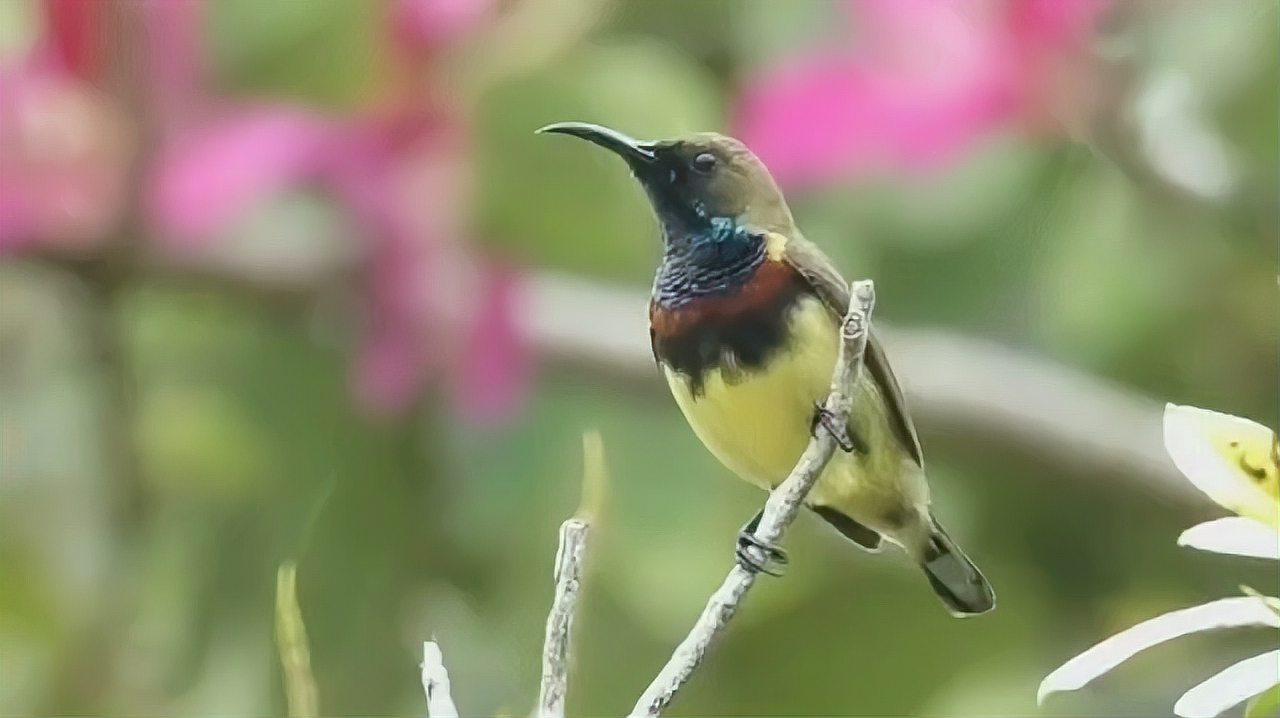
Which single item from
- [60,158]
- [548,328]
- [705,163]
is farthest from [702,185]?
[60,158]

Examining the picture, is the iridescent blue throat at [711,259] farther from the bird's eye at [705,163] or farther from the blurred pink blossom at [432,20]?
the blurred pink blossom at [432,20]

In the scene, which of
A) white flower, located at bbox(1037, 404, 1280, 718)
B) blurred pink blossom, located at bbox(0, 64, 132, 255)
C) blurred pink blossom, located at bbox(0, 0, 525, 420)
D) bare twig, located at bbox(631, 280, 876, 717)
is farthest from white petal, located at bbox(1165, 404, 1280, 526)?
blurred pink blossom, located at bbox(0, 64, 132, 255)

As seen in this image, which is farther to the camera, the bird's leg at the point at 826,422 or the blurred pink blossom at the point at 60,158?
the blurred pink blossom at the point at 60,158

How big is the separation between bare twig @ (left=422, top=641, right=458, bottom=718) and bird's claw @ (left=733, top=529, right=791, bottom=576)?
96mm

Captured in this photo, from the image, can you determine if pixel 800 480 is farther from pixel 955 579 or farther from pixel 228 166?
pixel 228 166

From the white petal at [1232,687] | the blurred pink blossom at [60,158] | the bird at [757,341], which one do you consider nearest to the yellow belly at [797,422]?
the bird at [757,341]

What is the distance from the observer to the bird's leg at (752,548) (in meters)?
0.40

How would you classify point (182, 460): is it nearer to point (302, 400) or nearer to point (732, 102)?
point (302, 400)

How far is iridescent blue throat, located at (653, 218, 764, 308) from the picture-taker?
14.7 inches

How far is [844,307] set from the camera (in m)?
0.37

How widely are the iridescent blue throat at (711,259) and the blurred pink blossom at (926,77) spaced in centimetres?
8

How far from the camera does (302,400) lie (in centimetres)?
47

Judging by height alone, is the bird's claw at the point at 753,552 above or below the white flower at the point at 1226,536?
below

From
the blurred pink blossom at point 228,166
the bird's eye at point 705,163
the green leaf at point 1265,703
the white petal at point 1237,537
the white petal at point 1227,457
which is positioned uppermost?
the white petal at point 1227,457
